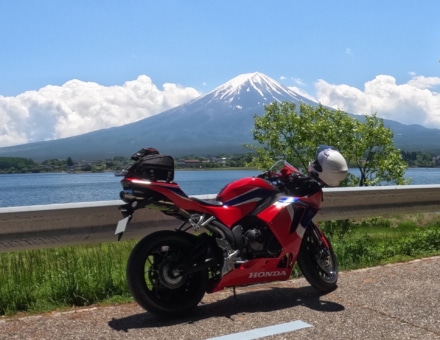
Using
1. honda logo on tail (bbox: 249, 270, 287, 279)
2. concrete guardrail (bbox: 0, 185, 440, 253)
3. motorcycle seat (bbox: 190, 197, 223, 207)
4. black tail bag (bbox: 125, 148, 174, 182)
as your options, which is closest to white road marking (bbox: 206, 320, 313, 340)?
honda logo on tail (bbox: 249, 270, 287, 279)

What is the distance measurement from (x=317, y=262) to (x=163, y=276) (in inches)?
64.6

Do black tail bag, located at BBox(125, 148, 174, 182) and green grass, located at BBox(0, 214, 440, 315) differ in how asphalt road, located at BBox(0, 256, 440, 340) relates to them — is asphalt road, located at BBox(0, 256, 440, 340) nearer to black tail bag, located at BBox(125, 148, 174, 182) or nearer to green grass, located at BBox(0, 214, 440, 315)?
green grass, located at BBox(0, 214, 440, 315)

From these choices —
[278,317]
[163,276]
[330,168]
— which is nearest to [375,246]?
[330,168]

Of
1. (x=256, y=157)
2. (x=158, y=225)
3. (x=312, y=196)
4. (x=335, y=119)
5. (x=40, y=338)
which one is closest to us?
(x=40, y=338)

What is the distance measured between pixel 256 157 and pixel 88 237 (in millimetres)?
21144

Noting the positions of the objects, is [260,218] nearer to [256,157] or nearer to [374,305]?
[374,305]

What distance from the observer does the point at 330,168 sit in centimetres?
491

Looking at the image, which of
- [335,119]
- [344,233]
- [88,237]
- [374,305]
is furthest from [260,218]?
[335,119]

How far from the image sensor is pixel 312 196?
5031 millimetres

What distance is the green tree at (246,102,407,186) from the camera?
886 inches

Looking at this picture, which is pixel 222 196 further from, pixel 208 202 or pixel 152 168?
pixel 152 168

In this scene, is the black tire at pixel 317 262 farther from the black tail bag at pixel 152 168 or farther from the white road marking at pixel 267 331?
the black tail bag at pixel 152 168

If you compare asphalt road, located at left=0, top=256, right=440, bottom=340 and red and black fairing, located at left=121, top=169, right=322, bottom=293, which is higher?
red and black fairing, located at left=121, top=169, right=322, bottom=293

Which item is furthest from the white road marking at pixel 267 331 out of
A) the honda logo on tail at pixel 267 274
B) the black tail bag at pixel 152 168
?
the black tail bag at pixel 152 168
